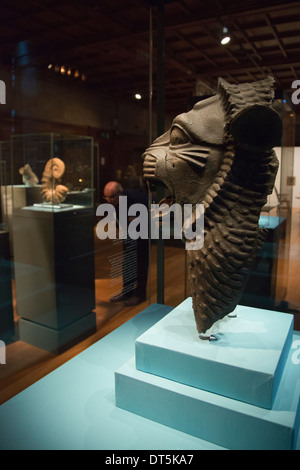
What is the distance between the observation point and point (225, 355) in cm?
144

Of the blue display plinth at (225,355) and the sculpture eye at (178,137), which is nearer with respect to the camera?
the blue display plinth at (225,355)

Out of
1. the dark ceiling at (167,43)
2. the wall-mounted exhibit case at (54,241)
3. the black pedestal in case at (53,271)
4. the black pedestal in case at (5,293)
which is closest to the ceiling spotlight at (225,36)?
the dark ceiling at (167,43)

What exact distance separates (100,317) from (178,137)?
80.8 inches

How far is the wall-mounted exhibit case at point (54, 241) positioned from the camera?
8.54 feet

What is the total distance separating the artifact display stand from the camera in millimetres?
1267

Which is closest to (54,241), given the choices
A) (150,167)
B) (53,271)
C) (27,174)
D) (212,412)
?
(53,271)

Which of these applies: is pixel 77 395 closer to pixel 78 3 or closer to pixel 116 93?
pixel 116 93

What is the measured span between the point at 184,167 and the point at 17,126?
1.19 m

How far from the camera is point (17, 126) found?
217cm

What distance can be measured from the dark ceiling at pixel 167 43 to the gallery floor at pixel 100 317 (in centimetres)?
112

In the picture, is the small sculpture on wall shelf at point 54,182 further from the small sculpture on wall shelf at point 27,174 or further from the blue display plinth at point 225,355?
the blue display plinth at point 225,355

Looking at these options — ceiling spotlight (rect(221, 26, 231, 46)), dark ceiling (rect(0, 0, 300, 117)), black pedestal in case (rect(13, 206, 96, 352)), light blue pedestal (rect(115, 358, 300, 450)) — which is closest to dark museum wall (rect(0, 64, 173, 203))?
dark ceiling (rect(0, 0, 300, 117))

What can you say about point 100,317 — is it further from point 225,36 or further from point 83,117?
point 225,36
